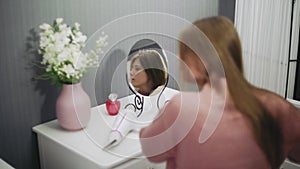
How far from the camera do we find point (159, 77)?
1.17 meters

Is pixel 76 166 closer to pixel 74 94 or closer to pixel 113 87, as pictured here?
pixel 74 94

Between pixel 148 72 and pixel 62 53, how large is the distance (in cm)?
40

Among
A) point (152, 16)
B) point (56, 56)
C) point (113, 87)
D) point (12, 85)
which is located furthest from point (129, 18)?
point (12, 85)

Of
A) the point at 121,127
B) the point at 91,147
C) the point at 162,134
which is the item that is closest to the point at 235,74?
the point at 162,134

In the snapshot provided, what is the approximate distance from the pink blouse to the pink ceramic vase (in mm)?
542

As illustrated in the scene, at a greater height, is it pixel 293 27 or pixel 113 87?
pixel 293 27

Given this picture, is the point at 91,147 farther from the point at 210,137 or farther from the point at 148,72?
the point at 210,137

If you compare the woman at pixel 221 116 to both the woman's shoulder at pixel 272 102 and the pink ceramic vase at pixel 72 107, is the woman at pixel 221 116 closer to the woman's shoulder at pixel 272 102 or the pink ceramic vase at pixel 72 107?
the woman's shoulder at pixel 272 102

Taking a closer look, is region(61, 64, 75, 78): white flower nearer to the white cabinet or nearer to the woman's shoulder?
the white cabinet

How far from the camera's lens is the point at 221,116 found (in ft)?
3.09

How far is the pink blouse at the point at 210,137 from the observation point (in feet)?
3.11

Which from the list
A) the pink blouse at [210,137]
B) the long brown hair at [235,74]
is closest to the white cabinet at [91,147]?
the pink blouse at [210,137]

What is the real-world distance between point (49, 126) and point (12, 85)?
238 mm

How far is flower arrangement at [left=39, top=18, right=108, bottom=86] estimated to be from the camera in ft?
4.55
